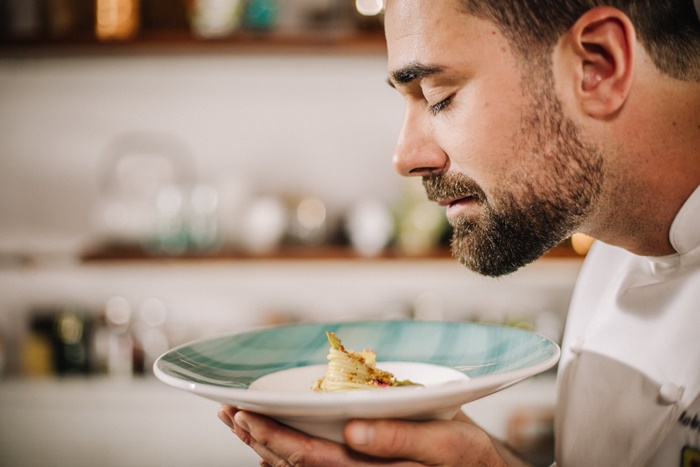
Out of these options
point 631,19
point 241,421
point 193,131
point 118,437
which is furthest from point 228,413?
point 118,437

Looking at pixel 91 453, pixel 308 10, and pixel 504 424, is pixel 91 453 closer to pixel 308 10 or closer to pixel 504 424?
pixel 504 424

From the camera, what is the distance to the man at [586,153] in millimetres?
869

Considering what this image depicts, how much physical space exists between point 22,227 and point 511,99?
2.66m

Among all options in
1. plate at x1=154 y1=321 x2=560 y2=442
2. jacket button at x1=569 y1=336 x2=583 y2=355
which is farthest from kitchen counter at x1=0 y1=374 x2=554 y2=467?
jacket button at x1=569 y1=336 x2=583 y2=355

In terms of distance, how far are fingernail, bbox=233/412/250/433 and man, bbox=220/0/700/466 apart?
1.4 inches

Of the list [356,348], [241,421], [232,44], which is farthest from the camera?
[232,44]

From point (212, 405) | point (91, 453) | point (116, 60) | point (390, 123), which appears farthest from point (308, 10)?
point (91, 453)

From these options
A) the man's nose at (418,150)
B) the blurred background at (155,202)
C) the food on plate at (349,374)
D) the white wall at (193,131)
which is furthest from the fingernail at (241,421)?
the white wall at (193,131)

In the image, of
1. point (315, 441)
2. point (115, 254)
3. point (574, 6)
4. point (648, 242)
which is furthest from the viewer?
point (115, 254)

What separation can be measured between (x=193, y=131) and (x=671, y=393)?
2414mm

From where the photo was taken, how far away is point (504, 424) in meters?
2.65

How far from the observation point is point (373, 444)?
655mm

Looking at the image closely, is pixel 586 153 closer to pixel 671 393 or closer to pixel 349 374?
pixel 671 393

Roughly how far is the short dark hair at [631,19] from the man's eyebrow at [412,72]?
0.10 metres
